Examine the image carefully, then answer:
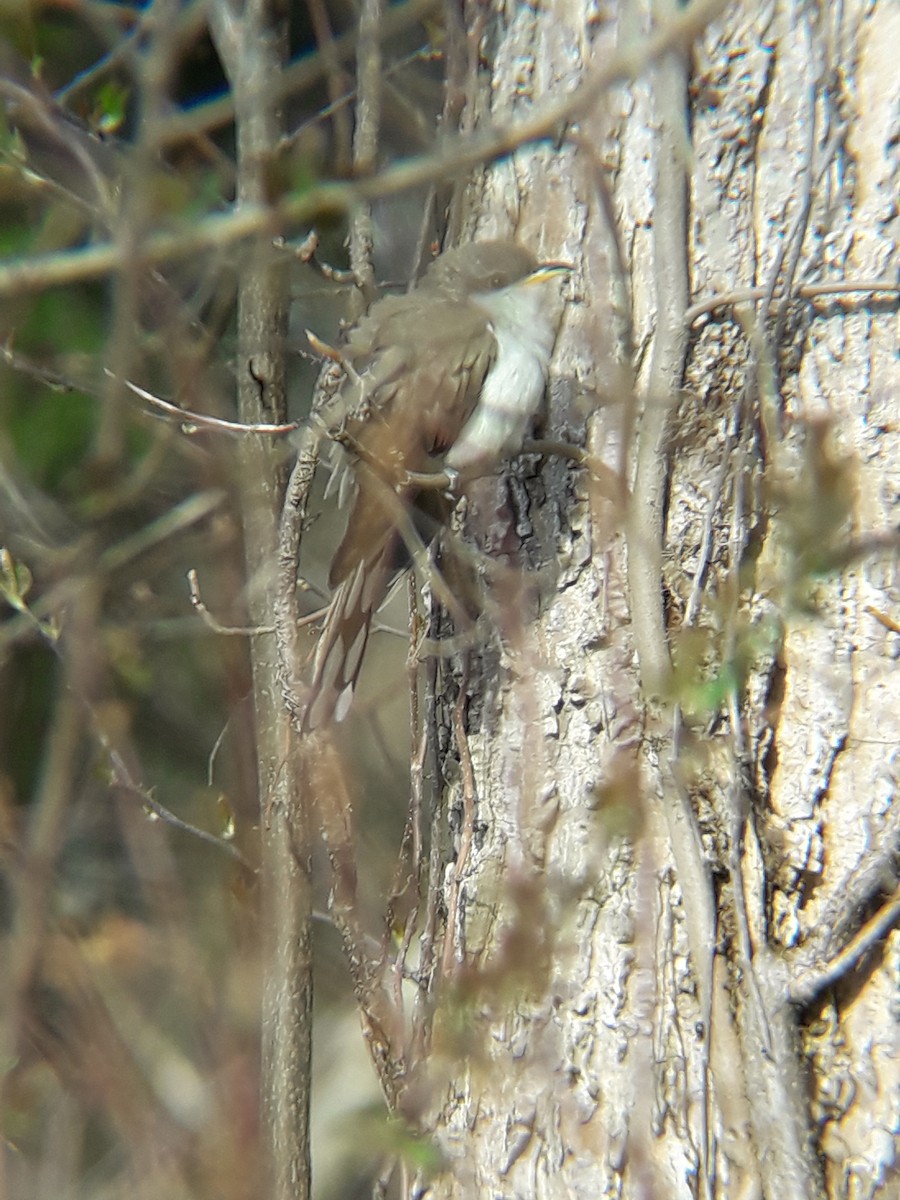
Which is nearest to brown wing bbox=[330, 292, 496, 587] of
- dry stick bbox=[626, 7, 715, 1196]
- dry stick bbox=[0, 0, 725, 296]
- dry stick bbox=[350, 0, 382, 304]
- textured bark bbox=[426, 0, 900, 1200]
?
dry stick bbox=[350, 0, 382, 304]

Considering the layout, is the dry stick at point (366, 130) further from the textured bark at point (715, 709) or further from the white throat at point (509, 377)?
the textured bark at point (715, 709)

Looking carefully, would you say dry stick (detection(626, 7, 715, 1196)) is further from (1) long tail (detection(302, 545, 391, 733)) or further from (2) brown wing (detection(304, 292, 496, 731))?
(1) long tail (detection(302, 545, 391, 733))

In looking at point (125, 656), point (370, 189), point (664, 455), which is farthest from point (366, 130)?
point (125, 656)

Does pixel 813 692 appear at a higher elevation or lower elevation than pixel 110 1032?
higher

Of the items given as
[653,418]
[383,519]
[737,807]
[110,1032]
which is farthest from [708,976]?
[110,1032]

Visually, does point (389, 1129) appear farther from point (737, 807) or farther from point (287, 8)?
point (287, 8)

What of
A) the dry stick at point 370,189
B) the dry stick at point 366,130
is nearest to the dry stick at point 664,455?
the dry stick at point 370,189
